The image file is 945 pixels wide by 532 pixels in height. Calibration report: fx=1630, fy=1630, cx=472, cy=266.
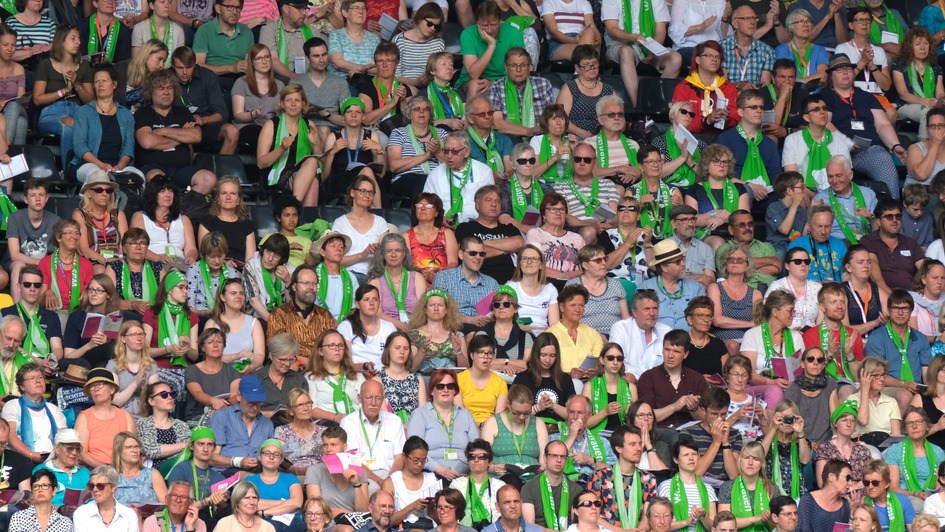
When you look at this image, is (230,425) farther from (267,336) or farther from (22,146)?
(22,146)

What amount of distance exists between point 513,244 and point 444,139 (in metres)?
1.10

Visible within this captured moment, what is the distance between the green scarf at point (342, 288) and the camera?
1042 centimetres

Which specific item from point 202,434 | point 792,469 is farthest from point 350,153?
point 792,469

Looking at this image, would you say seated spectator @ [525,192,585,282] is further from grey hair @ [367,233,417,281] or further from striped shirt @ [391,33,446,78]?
striped shirt @ [391,33,446,78]

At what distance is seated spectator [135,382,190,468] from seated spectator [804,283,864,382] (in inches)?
161

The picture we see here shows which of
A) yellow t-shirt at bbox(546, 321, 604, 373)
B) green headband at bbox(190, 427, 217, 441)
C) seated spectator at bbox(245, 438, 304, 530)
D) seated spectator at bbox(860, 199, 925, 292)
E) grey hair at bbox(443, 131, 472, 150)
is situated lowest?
seated spectator at bbox(860, 199, 925, 292)

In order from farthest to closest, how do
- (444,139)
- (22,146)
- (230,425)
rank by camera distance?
(444,139) < (22,146) < (230,425)

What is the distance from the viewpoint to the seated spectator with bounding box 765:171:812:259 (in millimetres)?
11672

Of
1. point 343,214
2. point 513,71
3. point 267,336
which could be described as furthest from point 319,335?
point 513,71

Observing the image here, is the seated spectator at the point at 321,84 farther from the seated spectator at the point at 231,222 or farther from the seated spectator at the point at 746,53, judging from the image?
the seated spectator at the point at 746,53

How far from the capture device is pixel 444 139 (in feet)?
38.3

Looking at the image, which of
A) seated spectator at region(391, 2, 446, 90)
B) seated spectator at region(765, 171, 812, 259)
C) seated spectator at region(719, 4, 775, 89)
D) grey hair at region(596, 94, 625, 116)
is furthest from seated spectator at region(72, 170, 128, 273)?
seated spectator at region(719, 4, 775, 89)

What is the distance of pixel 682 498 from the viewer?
9.29m

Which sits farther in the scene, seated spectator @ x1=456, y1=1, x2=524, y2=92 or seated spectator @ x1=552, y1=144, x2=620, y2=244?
seated spectator @ x1=456, y1=1, x2=524, y2=92
